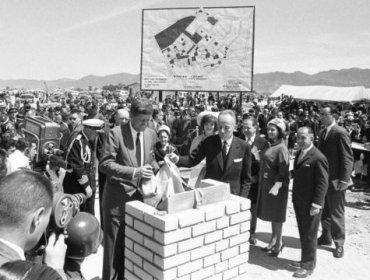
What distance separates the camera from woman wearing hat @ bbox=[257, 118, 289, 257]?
502 cm

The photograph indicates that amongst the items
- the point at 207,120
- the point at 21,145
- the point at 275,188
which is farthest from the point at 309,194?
the point at 21,145

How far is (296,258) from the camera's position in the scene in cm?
504

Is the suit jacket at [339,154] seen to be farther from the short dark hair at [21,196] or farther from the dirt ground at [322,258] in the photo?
the short dark hair at [21,196]

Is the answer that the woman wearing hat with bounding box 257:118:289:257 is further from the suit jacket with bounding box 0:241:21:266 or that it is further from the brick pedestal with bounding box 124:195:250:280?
the suit jacket with bounding box 0:241:21:266

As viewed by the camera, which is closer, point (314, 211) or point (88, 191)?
point (314, 211)

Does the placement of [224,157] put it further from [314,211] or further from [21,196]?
[21,196]

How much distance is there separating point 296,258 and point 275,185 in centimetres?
108

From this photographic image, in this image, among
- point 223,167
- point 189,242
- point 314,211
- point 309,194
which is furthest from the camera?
point 309,194

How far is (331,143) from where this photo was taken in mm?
5309

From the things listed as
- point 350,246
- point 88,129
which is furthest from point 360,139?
point 88,129

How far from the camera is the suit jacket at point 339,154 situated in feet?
17.0

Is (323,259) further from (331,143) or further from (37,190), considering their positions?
(37,190)

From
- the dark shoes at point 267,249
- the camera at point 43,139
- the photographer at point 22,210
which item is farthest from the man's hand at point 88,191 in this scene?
the photographer at point 22,210

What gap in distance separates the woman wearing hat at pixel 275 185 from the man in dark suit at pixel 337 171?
72 cm
